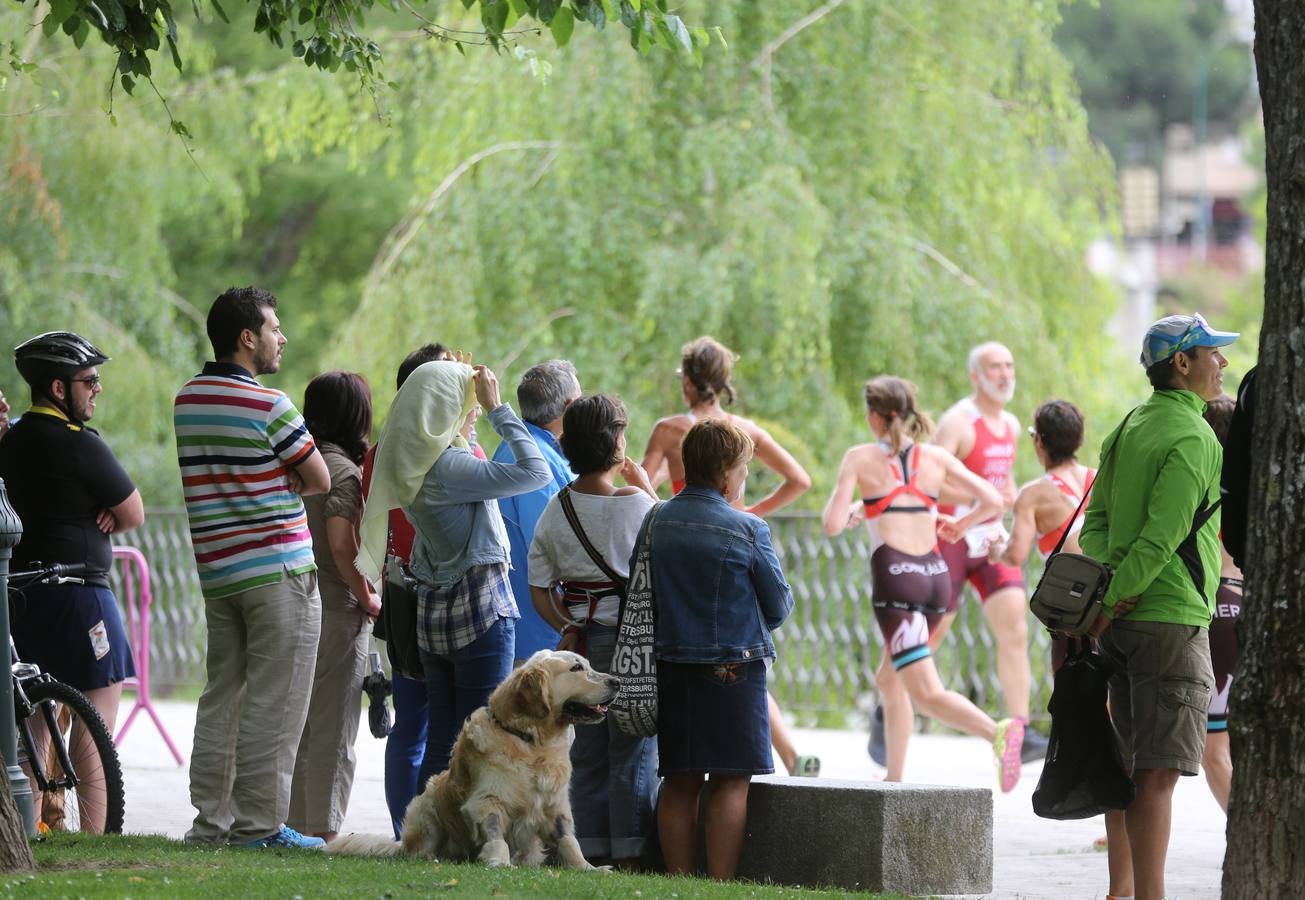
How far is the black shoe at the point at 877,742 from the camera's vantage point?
34.2 ft

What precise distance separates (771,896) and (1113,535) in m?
1.59

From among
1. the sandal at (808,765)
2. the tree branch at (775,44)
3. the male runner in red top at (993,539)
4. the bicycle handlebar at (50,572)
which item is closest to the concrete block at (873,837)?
the sandal at (808,765)

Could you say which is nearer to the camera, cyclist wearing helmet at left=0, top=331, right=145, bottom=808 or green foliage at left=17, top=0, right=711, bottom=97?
green foliage at left=17, top=0, right=711, bottom=97

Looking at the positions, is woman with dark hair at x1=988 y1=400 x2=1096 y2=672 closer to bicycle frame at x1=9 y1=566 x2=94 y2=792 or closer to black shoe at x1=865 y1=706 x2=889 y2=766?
black shoe at x1=865 y1=706 x2=889 y2=766

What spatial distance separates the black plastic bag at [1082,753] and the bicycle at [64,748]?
370cm

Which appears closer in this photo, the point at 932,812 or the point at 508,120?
the point at 932,812

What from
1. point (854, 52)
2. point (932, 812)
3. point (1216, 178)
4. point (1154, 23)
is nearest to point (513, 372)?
point (854, 52)

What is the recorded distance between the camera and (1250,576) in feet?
15.4

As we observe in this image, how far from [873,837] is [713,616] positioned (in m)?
1.01

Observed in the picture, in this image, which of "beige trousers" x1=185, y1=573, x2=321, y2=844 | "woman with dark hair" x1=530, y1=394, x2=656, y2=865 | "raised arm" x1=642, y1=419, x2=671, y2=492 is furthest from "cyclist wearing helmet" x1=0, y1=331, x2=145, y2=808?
"raised arm" x1=642, y1=419, x2=671, y2=492

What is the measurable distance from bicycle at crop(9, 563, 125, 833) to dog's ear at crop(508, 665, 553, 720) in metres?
2.12

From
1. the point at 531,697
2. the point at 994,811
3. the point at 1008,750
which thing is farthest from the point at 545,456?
the point at 1008,750

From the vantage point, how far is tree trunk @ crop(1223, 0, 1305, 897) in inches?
179

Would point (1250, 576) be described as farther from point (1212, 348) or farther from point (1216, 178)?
point (1216, 178)
